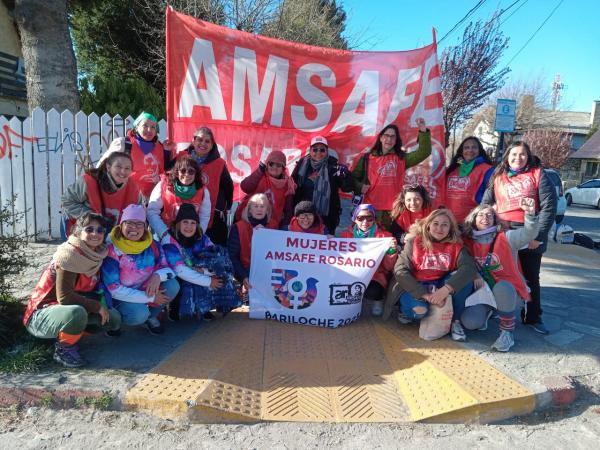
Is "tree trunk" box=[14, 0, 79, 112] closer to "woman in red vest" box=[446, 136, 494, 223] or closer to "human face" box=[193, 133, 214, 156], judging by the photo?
"human face" box=[193, 133, 214, 156]

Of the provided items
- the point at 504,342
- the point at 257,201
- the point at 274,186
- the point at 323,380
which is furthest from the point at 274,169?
the point at 504,342

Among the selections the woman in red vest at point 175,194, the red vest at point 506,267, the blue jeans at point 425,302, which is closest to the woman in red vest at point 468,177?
the red vest at point 506,267

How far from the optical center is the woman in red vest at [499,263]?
389 centimetres

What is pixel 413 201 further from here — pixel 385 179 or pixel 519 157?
pixel 519 157

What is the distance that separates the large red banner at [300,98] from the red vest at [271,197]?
1.55 ft

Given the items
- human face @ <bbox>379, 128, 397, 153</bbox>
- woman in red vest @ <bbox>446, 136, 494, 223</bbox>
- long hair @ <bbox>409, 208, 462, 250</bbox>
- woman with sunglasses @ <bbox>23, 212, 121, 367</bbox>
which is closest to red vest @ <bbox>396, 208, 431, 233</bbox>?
long hair @ <bbox>409, 208, 462, 250</bbox>

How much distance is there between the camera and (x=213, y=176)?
181 inches

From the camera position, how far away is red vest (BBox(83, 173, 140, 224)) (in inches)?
148

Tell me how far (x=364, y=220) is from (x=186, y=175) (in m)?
A: 1.75

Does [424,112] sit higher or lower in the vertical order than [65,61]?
lower

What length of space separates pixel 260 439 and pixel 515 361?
88.4 inches

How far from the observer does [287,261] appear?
14.0ft

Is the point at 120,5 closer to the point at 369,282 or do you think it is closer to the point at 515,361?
the point at 369,282

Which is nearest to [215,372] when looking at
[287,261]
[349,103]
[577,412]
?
[287,261]
